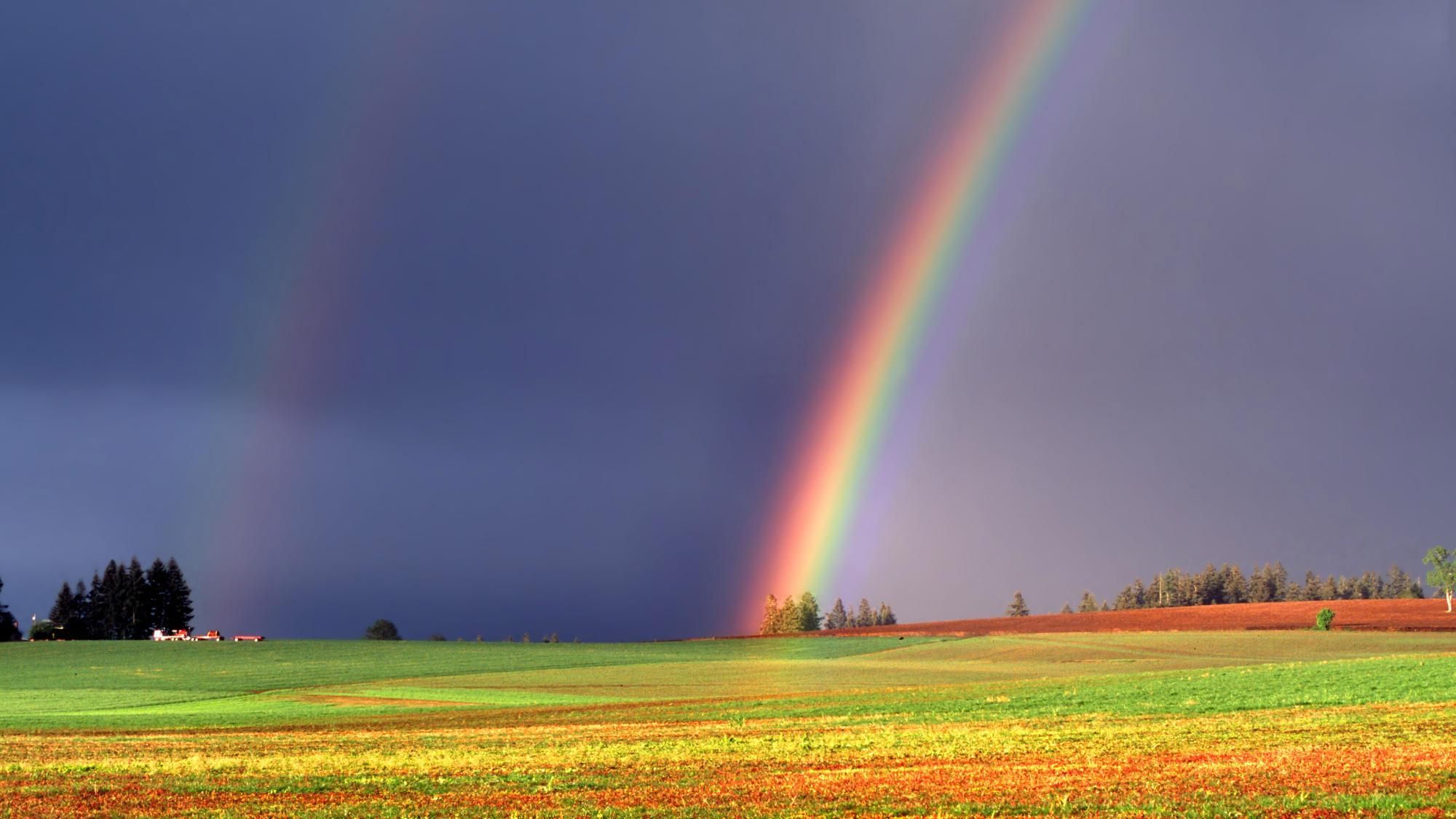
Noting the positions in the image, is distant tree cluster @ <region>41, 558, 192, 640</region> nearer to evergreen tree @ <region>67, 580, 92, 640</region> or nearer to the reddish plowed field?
evergreen tree @ <region>67, 580, 92, 640</region>

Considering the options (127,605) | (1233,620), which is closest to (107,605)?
(127,605)

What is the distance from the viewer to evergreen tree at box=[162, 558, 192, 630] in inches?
6722

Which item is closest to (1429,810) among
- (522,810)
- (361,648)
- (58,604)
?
(522,810)

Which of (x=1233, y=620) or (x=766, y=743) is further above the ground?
(x=766, y=743)

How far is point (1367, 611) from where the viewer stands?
386 feet

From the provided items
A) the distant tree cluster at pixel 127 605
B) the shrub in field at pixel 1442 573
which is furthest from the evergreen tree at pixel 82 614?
the shrub in field at pixel 1442 573

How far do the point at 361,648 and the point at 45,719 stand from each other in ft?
236

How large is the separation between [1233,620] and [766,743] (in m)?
104

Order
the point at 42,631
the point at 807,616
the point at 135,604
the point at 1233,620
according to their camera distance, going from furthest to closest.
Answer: the point at 807,616, the point at 135,604, the point at 42,631, the point at 1233,620

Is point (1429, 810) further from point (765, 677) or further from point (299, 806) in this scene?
point (765, 677)

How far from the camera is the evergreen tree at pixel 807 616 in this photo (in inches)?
7608

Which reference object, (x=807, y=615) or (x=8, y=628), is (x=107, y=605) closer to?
(x=8, y=628)

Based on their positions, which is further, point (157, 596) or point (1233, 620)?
point (157, 596)

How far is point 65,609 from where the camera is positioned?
171875 millimetres
